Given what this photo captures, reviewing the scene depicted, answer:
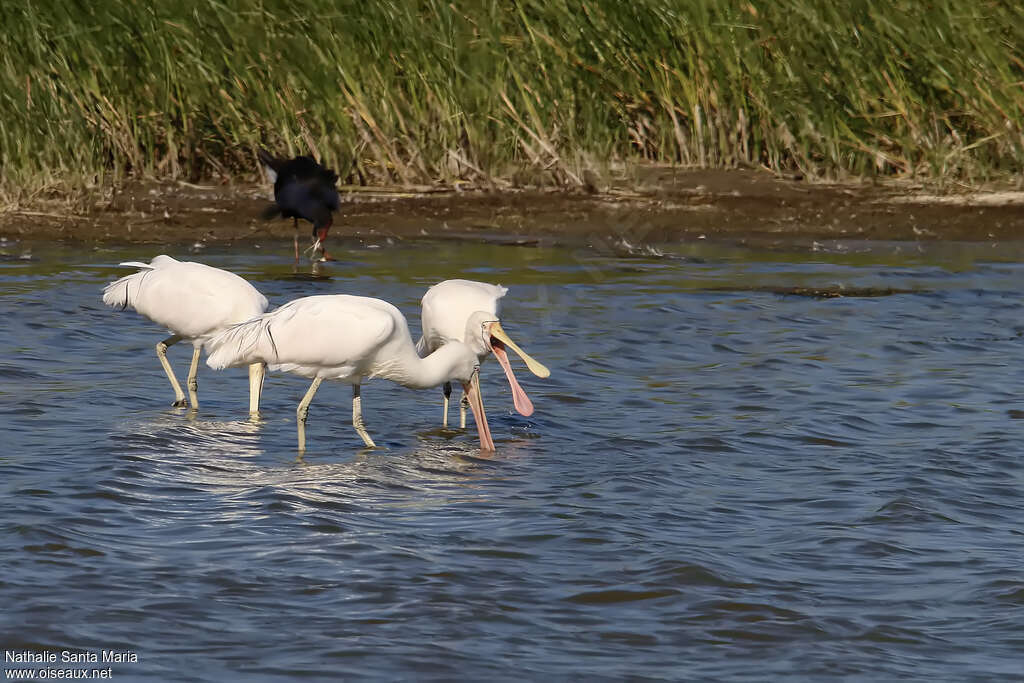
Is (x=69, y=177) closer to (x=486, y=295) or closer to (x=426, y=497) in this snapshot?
(x=486, y=295)

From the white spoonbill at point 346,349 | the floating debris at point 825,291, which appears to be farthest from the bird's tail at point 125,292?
the floating debris at point 825,291

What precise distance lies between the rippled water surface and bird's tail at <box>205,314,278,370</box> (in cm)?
32

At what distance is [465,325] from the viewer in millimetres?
7137

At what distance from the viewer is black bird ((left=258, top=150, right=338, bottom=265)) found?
11.7m

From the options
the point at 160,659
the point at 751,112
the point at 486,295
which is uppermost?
the point at 751,112

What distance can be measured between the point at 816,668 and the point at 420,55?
963cm

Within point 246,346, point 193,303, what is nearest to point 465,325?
point 246,346

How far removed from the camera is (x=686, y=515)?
5559 millimetres

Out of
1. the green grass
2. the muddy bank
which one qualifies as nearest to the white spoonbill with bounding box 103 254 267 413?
the muddy bank

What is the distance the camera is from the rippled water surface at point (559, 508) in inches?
168

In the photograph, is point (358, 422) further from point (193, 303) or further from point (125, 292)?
point (125, 292)

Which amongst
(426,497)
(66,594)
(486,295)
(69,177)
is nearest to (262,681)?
(66,594)

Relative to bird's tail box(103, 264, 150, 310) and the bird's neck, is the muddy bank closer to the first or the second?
bird's tail box(103, 264, 150, 310)

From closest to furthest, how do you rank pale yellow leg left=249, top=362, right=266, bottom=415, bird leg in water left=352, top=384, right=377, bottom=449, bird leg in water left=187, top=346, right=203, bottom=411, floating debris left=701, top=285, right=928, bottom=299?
bird leg in water left=352, top=384, right=377, bottom=449, pale yellow leg left=249, top=362, right=266, bottom=415, bird leg in water left=187, top=346, right=203, bottom=411, floating debris left=701, top=285, right=928, bottom=299
